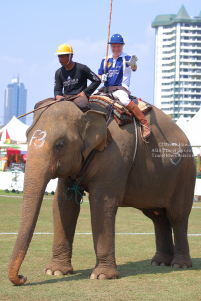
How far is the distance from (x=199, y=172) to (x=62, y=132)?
84.9 ft

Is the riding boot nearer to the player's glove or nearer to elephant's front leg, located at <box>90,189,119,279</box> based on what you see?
the player's glove

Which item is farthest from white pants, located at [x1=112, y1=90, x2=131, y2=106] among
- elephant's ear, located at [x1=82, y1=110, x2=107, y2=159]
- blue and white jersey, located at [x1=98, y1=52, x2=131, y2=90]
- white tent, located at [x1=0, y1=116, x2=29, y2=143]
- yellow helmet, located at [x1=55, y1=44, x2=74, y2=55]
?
white tent, located at [x1=0, y1=116, x2=29, y2=143]

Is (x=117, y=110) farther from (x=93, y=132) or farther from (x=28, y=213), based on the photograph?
(x=28, y=213)

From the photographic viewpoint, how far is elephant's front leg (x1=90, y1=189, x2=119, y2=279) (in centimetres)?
791

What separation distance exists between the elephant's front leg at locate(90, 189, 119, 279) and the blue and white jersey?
88.4 inches

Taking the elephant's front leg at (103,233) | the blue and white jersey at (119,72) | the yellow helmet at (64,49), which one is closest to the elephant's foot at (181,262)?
the elephant's front leg at (103,233)

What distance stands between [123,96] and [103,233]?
88.7 inches

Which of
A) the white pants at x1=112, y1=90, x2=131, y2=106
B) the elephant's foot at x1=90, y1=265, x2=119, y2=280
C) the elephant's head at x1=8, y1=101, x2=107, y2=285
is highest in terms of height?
the white pants at x1=112, y1=90, x2=131, y2=106

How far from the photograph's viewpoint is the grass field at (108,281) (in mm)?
6703

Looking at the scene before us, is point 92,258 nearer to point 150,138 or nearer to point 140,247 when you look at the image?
point 140,247

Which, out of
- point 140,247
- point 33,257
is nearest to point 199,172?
point 140,247

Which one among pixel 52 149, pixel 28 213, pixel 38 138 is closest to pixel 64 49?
pixel 38 138

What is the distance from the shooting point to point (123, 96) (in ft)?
28.7

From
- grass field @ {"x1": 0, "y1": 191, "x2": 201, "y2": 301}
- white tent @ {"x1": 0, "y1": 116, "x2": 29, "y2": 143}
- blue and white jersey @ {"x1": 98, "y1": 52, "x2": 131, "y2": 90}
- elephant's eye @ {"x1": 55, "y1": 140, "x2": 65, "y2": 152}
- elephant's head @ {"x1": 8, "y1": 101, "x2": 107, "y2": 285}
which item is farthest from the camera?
white tent @ {"x1": 0, "y1": 116, "x2": 29, "y2": 143}
